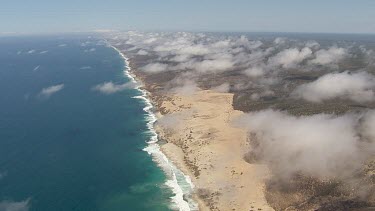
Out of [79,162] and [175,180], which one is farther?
[79,162]

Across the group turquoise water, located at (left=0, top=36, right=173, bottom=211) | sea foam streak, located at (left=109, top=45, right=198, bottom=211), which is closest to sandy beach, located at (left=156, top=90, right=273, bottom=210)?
sea foam streak, located at (left=109, top=45, right=198, bottom=211)

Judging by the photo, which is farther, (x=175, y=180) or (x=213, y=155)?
(x=213, y=155)

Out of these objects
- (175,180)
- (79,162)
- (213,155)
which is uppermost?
(213,155)

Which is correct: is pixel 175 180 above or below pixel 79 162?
above

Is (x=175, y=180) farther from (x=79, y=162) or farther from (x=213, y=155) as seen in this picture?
(x=79, y=162)

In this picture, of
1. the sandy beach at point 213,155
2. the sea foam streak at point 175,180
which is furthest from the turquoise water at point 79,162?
the sandy beach at point 213,155

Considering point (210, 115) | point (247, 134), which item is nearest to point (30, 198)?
point (247, 134)

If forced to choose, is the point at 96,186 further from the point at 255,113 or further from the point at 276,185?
the point at 255,113

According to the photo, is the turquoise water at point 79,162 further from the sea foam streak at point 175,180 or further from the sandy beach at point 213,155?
the sandy beach at point 213,155

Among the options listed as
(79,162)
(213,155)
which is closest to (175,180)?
(213,155)
